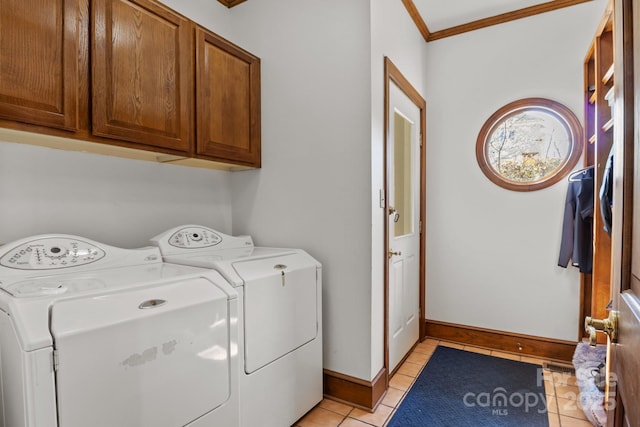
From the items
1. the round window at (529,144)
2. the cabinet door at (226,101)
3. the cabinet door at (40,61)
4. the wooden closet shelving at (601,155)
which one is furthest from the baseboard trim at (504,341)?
the cabinet door at (40,61)

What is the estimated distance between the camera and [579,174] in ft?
7.57

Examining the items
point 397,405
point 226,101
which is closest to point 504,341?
point 397,405

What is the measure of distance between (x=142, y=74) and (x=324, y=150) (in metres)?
1.05

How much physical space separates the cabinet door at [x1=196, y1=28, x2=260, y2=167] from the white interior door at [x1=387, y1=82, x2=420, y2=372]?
93 cm

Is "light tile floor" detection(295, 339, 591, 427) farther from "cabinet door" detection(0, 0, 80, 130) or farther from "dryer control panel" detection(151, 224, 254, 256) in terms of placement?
"cabinet door" detection(0, 0, 80, 130)

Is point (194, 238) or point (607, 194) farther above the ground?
point (607, 194)

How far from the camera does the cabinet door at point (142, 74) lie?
1477 millimetres

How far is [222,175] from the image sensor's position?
8.05 ft

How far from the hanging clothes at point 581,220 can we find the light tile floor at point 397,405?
0.78 metres

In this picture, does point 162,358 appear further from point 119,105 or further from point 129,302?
point 119,105

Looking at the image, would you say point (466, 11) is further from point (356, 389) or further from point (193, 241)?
point (356, 389)

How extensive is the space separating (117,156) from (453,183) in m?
2.55

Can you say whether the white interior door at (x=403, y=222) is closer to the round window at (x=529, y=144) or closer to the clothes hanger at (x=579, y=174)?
the round window at (x=529, y=144)

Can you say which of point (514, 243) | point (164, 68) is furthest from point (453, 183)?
point (164, 68)
